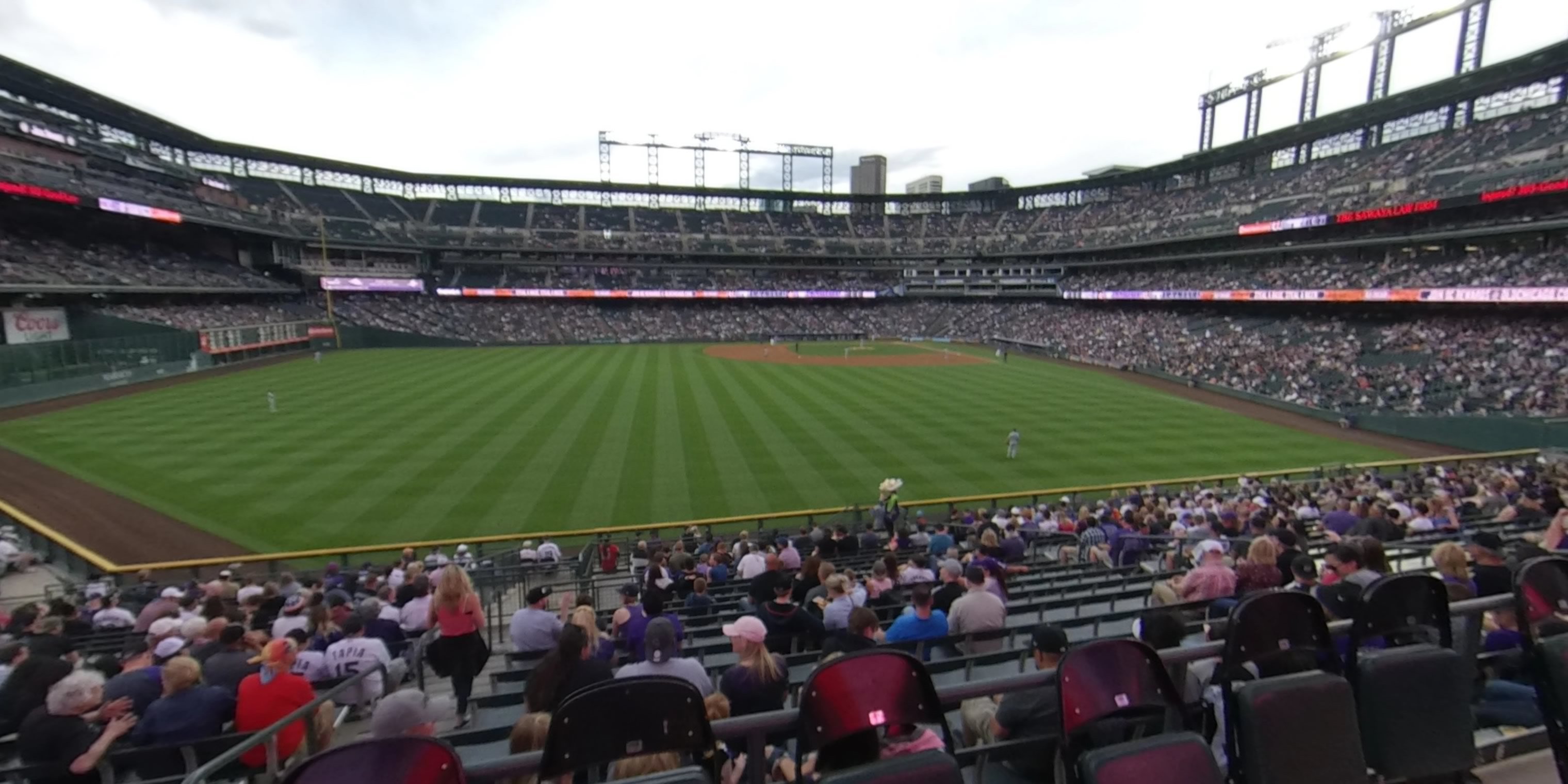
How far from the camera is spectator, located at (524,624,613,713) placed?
14.7 ft

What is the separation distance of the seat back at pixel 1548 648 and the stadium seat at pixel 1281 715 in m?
1.14

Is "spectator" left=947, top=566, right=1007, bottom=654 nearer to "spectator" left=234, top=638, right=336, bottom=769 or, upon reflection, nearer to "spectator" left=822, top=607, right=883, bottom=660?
"spectator" left=822, top=607, right=883, bottom=660

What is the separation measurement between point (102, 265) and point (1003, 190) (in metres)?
93.3

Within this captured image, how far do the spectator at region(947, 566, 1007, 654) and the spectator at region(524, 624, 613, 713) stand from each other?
10.6 feet

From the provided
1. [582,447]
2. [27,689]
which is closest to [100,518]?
[582,447]

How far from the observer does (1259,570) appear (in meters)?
6.38

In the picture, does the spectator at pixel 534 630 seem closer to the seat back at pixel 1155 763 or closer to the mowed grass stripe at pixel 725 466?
the seat back at pixel 1155 763

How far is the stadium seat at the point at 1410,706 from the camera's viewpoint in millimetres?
3242

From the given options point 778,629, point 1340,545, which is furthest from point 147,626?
point 1340,545

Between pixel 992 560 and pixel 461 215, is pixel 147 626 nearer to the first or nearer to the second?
pixel 992 560

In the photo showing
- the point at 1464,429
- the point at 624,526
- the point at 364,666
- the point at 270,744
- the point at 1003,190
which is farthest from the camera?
the point at 1003,190

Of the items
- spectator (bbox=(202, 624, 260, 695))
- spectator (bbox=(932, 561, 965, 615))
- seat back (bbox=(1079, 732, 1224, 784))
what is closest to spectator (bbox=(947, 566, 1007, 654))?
spectator (bbox=(932, 561, 965, 615))

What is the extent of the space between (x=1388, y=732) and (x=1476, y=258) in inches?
1954

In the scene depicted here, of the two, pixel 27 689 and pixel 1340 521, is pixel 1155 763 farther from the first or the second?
pixel 1340 521
